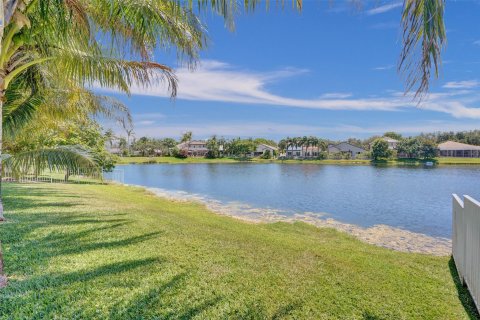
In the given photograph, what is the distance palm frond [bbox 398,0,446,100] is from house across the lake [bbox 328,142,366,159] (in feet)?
232

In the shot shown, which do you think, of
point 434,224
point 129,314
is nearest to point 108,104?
point 129,314

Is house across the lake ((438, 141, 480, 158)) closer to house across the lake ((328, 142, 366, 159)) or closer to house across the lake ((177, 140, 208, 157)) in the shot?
house across the lake ((328, 142, 366, 159))

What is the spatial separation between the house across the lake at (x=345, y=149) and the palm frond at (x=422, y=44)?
2782 inches

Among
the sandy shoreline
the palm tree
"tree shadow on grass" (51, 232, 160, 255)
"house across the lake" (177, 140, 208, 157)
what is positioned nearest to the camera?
"tree shadow on grass" (51, 232, 160, 255)

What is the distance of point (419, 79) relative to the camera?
1949 millimetres

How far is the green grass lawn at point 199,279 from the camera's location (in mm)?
2803

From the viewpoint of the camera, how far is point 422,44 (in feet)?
6.30

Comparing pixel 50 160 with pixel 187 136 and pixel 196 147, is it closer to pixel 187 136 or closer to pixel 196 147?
pixel 196 147

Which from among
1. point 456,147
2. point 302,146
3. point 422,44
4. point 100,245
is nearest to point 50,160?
point 100,245

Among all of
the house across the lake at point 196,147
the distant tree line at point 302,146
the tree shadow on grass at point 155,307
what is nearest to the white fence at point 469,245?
the tree shadow on grass at point 155,307

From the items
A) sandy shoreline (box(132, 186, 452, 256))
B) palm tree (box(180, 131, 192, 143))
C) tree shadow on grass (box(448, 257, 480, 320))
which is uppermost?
palm tree (box(180, 131, 192, 143))

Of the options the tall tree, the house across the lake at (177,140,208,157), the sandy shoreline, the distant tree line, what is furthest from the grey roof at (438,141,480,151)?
the sandy shoreline

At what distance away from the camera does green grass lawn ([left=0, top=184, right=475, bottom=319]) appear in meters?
2.80

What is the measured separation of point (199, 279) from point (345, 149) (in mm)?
73597
